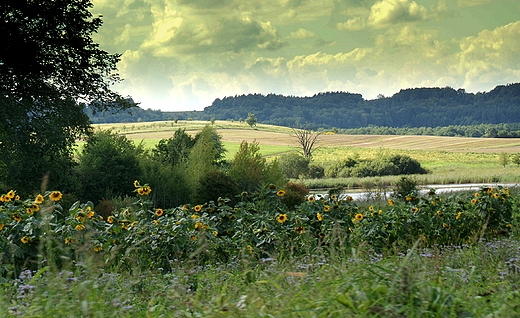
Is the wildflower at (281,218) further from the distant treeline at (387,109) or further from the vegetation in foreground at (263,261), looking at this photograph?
the distant treeline at (387,109)

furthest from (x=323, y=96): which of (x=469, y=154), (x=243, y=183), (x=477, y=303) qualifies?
(x=477, y=303)

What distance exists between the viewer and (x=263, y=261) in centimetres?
361

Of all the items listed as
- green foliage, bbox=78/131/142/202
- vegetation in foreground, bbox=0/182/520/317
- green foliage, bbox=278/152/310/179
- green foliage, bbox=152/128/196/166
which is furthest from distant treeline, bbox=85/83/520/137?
vegetation in foreground, bbox=0/182/520/317

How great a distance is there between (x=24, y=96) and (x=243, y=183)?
7.34 metres

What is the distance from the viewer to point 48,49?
43.4ft

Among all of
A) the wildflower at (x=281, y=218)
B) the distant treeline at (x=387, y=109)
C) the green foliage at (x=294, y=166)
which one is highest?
the distant treeline at (x=387, y=109)

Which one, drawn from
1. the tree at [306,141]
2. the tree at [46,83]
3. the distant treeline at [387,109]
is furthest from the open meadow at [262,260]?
the distant treeline at [387,109]

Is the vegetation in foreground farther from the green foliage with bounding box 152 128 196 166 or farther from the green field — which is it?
the green field

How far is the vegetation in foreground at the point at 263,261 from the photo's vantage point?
2.01 m

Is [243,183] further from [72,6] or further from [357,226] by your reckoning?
[357,226]

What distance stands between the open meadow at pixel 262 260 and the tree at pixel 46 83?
25.4 ft

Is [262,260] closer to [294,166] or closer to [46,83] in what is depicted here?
[46,83]

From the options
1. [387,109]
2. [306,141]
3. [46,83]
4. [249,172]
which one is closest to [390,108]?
[387,109]

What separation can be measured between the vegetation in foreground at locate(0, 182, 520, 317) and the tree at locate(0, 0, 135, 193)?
7.60 meters
